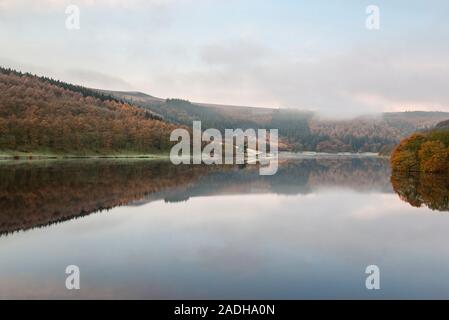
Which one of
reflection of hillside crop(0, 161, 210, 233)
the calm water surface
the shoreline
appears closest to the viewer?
the calm water surface

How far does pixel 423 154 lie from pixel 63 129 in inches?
3351

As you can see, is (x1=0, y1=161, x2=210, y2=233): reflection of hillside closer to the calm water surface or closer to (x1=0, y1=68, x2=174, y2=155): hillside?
the calm water surface

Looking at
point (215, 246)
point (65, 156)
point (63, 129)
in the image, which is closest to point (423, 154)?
point (215, 246)

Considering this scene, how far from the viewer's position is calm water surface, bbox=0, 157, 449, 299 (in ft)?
41.7

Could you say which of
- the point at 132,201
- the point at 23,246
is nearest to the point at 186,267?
the point at 23,246

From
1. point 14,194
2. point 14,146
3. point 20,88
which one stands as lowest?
point 14,194

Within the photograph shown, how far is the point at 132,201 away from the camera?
33.0 m

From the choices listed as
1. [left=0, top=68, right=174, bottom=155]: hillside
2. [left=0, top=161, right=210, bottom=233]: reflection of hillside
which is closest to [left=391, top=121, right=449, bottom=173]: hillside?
[left=0, top=161, right=210, bottom=233]: reflection of hillside

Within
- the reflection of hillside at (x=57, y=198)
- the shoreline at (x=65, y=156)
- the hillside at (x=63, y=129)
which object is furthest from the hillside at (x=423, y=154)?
the hillside at (x=63, y=129)

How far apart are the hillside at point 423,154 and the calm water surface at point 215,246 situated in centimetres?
4110

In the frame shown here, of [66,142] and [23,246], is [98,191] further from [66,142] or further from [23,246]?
[66,142]

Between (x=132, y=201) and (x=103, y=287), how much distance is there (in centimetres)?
2090

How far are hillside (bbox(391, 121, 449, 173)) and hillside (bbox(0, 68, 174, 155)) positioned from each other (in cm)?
7667

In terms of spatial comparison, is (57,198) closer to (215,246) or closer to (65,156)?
(215,246)
